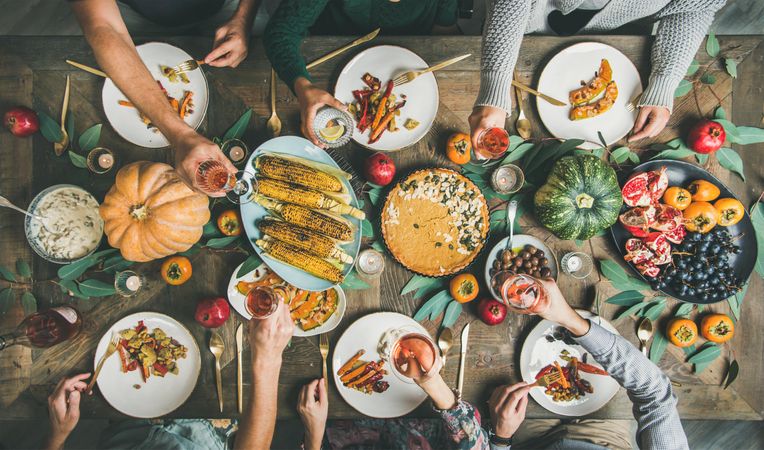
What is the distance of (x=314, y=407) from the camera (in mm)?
2080

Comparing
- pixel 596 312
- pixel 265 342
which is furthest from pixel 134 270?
pixel 596 312

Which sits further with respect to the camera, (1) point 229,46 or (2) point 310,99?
(1) point 229,46

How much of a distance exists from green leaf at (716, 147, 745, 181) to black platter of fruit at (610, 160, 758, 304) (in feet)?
0.61

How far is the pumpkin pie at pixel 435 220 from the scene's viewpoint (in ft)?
6.77

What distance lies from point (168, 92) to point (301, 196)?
89 centimetres

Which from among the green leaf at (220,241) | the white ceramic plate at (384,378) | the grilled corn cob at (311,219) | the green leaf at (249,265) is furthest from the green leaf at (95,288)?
the white ceramic plate at (384,378)

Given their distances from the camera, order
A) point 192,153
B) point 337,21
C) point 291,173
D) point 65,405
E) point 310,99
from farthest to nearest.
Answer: point 337,21
point 65,405
point 291,173
point 310,99
point 192,153

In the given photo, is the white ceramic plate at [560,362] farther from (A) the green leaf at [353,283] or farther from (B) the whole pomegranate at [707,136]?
(B) the whole pomegranate at [707,136]

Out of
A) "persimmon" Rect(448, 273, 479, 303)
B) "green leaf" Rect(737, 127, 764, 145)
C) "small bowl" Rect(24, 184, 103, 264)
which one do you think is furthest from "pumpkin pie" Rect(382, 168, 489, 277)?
"small bowl" Rect(24, 184, 103, 264)

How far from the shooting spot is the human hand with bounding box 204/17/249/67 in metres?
2.05

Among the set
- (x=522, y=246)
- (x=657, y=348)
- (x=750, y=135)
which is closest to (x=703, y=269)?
(x=657, y=348)

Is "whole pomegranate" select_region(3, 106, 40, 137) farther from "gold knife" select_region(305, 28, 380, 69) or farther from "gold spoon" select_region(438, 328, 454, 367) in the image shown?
"gold spoon" select_region(438, 328, 454, 367)

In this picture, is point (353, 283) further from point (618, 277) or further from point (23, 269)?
point (23, 269)

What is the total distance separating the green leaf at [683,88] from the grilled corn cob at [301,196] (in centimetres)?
172
